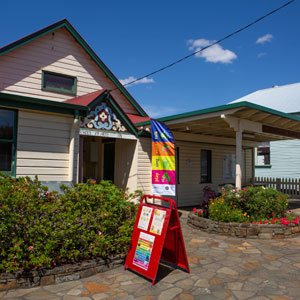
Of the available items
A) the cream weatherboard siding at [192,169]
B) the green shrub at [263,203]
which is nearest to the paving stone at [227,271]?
the green shrub at [263,203]

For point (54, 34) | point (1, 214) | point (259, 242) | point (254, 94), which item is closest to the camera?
point (1, 214)

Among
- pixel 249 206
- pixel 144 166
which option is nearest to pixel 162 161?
pixel 144 166

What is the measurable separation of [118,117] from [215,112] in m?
3.04

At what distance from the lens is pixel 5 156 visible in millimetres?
7312

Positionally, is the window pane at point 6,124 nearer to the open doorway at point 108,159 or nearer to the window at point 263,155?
the open doorway at point 108,159

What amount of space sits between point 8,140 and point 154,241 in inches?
185

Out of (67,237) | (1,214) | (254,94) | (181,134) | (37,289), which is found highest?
(254,94)

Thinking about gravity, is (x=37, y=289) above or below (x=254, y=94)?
below

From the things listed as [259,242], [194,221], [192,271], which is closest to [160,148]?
[194,221]

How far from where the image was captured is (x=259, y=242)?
6969 millimetres

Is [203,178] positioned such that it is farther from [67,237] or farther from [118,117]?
[67,237]

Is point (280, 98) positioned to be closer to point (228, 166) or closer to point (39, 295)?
point (228, 166)

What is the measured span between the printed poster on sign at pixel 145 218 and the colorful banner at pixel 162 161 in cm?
400

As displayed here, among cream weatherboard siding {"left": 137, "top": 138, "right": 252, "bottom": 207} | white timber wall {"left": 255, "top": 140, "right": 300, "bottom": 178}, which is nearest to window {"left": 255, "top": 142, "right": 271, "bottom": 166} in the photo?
white timber wall {"left": 255, "top": 140, "right": 300, "bottom": 178}
